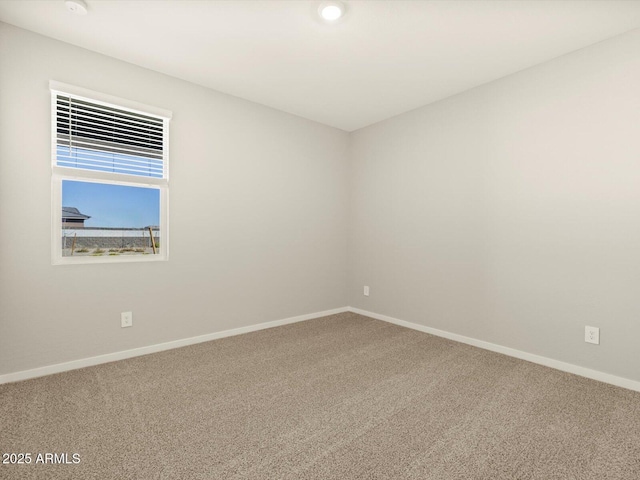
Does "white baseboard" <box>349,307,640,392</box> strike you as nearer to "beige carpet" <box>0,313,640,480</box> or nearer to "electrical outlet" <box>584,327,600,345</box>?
"beige carpet" <box>0,313,640,480</box>

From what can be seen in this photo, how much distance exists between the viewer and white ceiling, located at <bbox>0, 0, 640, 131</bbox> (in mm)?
2053

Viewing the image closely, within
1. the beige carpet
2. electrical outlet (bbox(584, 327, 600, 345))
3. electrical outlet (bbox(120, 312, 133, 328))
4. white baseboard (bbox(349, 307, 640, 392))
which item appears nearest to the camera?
the beige carpet

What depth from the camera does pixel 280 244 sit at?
3.75 m

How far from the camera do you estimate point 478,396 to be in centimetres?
211

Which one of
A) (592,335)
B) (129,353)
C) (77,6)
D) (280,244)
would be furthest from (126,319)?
(592,335)

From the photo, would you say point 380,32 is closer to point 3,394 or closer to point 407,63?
point 407,63

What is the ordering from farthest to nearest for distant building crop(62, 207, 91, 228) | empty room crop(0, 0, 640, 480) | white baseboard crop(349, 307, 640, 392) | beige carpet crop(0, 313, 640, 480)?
1. distant building crop(62, 207, 91, 228)
2. white baseboard crop(349, 307, 640, 392)
3. empty room crop(0, 0, 640, 480)
4. beige carpet crop(0, 313, 640, 480)

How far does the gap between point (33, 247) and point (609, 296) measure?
13.8 feet

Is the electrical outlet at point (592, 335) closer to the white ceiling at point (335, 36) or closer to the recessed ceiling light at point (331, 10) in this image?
the white ceiling at point (335, 36)

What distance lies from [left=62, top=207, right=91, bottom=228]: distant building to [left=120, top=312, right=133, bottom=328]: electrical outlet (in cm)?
80

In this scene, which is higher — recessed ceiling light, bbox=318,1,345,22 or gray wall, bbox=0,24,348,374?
recessed ceiling light, bbox=318,1,345,22

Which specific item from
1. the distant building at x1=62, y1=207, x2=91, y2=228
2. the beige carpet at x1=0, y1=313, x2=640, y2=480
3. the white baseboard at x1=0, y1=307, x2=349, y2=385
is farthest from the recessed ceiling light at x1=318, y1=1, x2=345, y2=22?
the white baseboard at x1=0, y1=307, x2=349, y2=385

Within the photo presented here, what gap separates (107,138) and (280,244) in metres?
1.91

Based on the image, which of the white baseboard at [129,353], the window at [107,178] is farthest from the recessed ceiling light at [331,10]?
the white baseboard at [129,353]
